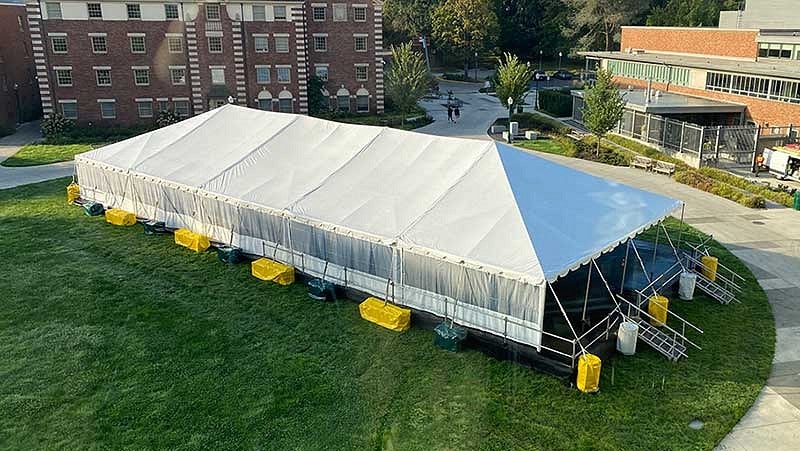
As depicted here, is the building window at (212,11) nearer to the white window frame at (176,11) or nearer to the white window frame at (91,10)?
the white window frame at (176,11)

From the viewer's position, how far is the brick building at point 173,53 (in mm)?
44625

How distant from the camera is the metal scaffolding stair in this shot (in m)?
15.5

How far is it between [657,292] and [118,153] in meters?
21.4

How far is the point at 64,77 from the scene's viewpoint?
1785 inches

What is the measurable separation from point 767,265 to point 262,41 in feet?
122

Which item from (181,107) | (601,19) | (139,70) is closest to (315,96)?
(181,107)

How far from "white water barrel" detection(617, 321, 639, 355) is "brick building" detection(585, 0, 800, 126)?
25604 millimetres

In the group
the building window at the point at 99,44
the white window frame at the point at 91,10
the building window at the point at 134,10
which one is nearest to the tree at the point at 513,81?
the building window at the point at 134,10

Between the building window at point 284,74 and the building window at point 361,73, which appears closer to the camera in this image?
the building window at point 284,74

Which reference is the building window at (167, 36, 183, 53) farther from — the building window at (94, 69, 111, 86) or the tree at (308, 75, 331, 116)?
the tree at (308, 75, 331, 116)

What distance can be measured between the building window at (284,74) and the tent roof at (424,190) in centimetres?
2338

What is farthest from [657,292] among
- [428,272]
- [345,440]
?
[345,440]

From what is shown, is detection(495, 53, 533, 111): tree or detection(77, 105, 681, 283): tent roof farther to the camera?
detection(495, 53, 533, 111): tree

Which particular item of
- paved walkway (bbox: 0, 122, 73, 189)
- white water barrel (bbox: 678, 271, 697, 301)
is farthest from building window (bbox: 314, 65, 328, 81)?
white water barrel (bbox: 678, 271, 697, 301)
